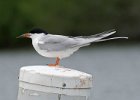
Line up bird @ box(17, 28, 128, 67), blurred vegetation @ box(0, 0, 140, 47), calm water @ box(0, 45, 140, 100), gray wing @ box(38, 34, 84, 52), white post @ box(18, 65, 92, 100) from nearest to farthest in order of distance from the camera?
white post @ box(18, 65, 92, 100), bird @ box(17, 28, 128, 67), gray wing @ box(38, 34, 84, 52), calm water @ box(0, 45, 140, 100), blurred vegetation @ box(0, 0, 140, 47)

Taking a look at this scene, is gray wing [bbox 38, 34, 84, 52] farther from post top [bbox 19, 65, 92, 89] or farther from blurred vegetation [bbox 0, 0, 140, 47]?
blurred vegetation [bbox 0, 0, 140, 47]

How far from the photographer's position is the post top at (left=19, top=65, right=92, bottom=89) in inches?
230

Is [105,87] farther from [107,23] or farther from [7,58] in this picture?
[107,23]

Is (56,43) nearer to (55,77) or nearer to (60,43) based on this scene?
(60,43)

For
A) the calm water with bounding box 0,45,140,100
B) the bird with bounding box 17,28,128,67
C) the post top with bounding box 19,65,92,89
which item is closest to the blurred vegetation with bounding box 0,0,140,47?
the calm water with bounding box 0,45,140,100

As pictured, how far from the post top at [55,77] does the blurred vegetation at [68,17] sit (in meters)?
15.2

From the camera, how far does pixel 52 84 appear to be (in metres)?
5.83

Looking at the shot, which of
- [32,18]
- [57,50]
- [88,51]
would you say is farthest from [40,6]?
[57,50]

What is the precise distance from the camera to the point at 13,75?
56.3ft

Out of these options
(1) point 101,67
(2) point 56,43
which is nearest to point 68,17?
(1) point 101,67

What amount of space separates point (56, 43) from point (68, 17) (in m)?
15.7

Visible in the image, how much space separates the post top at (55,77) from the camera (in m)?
5.84

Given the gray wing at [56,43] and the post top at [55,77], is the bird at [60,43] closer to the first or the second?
the gray wing at [56,43]

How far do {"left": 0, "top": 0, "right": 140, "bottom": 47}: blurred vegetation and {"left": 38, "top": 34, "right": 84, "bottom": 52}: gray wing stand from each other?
13881mm
